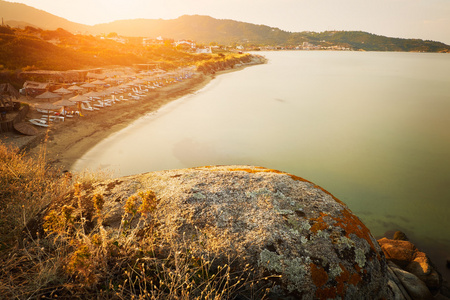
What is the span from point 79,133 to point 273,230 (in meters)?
23.4

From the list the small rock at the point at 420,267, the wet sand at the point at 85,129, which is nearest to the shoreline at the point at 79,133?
the wet sand at the point at 85,129

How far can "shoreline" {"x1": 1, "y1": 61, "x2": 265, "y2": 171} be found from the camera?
17.2 m

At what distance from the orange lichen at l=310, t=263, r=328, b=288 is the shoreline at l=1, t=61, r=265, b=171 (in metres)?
12.0

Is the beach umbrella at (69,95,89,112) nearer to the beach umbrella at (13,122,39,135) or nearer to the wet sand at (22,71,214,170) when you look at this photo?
the wet sand at (22,71,214,170)

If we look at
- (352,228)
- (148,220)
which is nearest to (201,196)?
(148,220)

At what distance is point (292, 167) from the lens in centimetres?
2042

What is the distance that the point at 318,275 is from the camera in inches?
138

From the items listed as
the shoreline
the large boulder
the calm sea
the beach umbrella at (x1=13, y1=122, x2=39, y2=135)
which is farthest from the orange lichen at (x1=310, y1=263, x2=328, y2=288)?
the beach umbrella at (x1=13, y1=122, x2=39, y2=135)

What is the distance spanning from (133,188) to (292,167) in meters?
17.4

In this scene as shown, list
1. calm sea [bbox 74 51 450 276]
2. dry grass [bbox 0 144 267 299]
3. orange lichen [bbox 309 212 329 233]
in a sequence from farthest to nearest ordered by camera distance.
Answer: calm sea [bbox 74 51 450 276], orange lichen [bbox 309 212 329 233], dry grass [bbox 0 144 267 299]

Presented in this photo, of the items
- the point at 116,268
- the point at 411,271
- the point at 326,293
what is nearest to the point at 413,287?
the point at 411,271

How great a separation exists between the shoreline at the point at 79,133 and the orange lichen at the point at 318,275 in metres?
12.0

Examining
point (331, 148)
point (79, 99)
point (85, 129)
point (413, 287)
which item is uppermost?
point (79, 99)

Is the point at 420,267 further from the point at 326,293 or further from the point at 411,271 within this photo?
the point at 326,293
